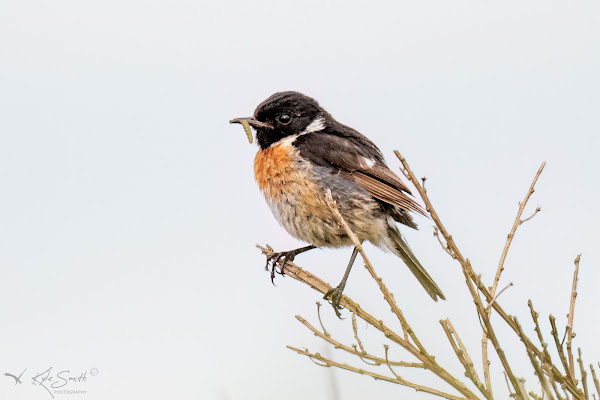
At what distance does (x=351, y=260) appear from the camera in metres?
5.21

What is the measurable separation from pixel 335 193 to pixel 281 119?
85 centimetres

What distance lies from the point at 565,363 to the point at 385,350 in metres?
0.71

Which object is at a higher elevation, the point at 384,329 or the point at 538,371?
the point at 384,329

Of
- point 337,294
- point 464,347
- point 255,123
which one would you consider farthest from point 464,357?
point 255,123

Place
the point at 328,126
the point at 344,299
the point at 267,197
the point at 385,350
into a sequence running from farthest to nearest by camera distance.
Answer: the point at 328,126
the point at 267,197
the point at 344,299
the point at 385,350

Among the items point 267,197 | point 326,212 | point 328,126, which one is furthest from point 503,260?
point 328,126

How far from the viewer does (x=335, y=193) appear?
5152mm

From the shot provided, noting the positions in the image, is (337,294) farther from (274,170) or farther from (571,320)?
(571,320)

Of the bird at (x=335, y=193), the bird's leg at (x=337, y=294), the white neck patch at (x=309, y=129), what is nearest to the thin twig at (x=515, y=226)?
the bird's leg at (x=337, y=294)

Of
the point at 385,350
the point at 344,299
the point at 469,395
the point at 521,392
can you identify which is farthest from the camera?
the point at 344,299

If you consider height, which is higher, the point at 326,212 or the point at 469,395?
the point at 326,212

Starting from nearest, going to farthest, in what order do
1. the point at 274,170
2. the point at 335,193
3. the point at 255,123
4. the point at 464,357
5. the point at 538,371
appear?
1. the point at 538,371
2. the point at 464,357
3. the point at 335,193
4. the point at 274,170
5. the point at 255,123

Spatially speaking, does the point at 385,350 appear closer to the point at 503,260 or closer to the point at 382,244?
the point at 503,260

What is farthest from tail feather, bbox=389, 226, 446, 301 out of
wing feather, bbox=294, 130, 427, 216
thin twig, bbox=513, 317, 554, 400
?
thin twig, bbox=513, 317, 554, 400
